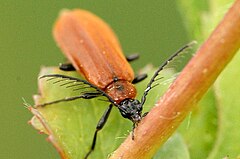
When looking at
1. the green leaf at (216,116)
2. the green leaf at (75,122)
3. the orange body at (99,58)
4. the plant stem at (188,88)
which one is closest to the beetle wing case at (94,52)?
the orange body at (99,58)

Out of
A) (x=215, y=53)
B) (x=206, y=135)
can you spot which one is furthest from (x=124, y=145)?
(x=206, y=135)

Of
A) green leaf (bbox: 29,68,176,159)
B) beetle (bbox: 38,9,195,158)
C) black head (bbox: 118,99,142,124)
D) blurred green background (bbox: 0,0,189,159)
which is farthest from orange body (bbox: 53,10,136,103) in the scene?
blurred green background (bbox: 0,0,189,159)

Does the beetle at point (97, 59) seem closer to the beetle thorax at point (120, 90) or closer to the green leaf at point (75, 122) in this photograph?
the beetle thorax at point (120, 90)

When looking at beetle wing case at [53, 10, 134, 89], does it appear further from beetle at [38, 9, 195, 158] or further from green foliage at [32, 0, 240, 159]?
green foliage at [32, 0, 240, 159]

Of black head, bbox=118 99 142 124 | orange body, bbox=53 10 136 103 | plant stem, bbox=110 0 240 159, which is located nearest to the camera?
plant stem, bbox=110 0 240 159

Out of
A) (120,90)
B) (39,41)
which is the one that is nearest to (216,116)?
(120,90)

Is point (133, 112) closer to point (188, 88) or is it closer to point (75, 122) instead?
point (75, 122)

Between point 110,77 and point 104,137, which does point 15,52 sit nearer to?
point 110,77
